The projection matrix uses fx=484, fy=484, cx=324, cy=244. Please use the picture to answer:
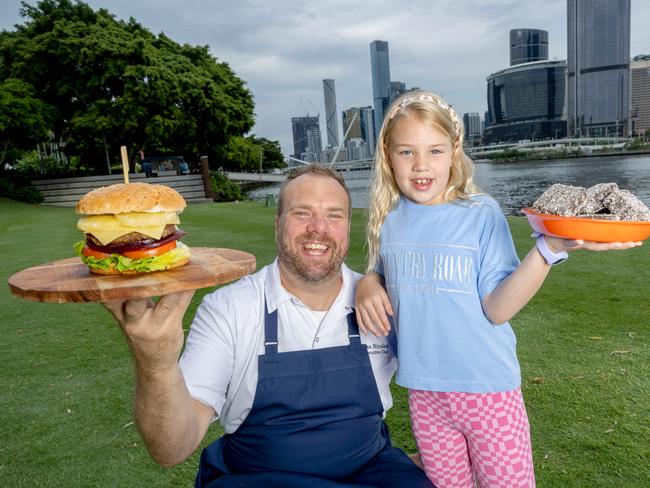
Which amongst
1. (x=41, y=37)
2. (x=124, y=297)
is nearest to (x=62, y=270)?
(x=124, y=297)

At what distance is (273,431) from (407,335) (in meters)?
0.73

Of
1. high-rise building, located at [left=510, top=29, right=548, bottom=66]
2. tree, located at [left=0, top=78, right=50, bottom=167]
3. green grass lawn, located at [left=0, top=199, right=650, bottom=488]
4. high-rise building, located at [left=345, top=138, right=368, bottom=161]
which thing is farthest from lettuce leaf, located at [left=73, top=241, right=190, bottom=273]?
high-rise building, located at [left=510, top=29, right=548, bottom=66]

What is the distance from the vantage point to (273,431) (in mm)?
2119

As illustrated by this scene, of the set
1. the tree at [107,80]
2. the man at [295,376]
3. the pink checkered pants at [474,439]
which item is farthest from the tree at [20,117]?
the pink checkered pants at [474,439]

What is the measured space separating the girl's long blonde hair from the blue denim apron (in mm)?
592

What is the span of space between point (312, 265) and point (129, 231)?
2.76 feet

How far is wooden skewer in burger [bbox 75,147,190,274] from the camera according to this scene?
186 centimetres

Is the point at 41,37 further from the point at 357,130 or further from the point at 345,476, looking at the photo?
the point at 357,130

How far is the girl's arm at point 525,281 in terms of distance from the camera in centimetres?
162

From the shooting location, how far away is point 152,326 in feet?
5.16

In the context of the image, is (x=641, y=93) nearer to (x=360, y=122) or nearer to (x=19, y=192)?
(x=360, y=122)

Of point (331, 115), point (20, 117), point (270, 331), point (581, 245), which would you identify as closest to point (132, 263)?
point (270, 331)

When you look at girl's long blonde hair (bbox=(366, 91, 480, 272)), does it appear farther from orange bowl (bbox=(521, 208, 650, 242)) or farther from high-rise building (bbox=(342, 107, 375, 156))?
high-rise building (bbox=(342, 107, 375, 156))

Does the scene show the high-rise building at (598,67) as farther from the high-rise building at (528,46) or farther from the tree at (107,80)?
the tree at (107,80)
